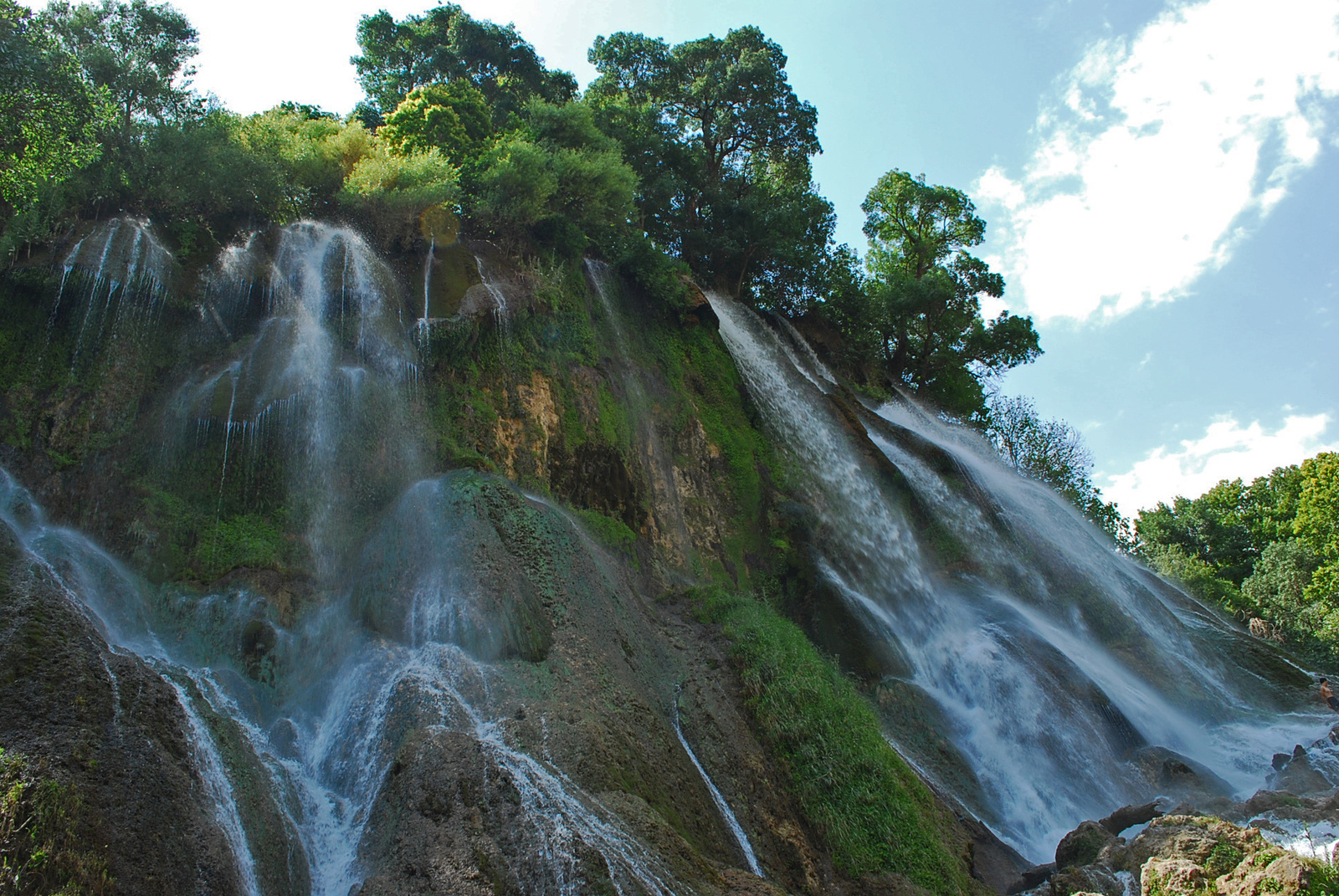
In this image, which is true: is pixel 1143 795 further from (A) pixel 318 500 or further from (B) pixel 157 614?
(B) pixel 157 614

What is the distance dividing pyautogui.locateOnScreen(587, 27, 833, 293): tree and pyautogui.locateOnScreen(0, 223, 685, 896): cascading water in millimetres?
12681

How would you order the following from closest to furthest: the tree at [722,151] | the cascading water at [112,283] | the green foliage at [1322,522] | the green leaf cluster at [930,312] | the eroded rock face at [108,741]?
1. the eroded rock face at [108,741]
2. the cascading water at [112,283]
3. the tree at [722,151]
4. the green foliage at [1322,522]
5. the green leaf cluster at [930,312]

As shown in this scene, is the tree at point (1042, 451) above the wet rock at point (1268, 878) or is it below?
above

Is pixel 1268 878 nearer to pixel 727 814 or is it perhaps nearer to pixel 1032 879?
pixel 1032 879

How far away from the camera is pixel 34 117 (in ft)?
39.1

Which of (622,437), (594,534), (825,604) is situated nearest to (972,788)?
(825,604)

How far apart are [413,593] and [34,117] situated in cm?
967

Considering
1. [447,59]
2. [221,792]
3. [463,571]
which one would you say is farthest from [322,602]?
[447,59]

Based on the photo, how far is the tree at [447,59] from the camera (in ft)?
84.6

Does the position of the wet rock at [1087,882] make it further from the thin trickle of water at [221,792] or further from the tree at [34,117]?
the tree at [34,117]

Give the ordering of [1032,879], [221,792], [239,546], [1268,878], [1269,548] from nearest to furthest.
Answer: [1268,878], [221,792], [1032,879], [239,546], [1269,548]

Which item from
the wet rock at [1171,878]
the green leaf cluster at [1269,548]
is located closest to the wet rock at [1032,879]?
the wet rock at [1171,878]

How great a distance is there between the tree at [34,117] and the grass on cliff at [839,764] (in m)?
11.7

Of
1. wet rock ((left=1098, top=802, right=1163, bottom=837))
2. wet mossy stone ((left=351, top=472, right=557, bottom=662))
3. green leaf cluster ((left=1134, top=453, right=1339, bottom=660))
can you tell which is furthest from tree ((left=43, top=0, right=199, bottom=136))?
green leaf cluster ((left=1134, top=453, right=1339, bottom=660))
